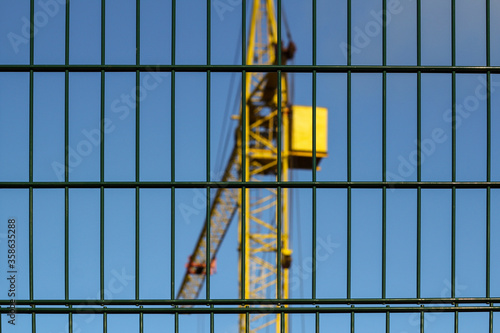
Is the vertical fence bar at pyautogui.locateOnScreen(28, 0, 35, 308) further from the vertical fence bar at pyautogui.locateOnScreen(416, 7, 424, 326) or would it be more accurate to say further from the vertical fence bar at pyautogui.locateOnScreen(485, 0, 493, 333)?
the vertical fence bar at pyautogui.locateOnScreen(485, 0, 493, 333)

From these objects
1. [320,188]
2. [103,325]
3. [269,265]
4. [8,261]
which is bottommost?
[269,265]

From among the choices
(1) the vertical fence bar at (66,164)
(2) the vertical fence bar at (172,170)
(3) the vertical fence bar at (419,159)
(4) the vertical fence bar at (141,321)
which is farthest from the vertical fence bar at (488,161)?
(1) the vertical fence bar at (66,164)

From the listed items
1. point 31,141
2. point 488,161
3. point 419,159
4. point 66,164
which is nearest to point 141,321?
point 66,164

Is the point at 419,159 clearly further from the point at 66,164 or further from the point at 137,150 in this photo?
the point at 66,164

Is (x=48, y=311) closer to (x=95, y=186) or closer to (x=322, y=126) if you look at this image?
(x=95, y=186)

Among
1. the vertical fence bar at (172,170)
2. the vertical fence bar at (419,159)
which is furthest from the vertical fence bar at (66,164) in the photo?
the vertical fence bar at (419,159)

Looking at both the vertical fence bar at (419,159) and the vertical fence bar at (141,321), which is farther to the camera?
the vertical fence bar at (419,159)

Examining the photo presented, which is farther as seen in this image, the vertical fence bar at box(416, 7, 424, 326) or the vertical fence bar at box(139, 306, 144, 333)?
the vertical fence bar at box(416, 7, 424, 326)

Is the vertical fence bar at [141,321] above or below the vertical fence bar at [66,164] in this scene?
below

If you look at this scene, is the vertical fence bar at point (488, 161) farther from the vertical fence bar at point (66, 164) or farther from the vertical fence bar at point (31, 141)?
the vertical fence bar at point (31, 141)

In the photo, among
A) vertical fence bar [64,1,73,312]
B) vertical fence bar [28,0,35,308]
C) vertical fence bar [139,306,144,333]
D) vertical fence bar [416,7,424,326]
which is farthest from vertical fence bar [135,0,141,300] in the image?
vertical fence bar [416,7,424,326]

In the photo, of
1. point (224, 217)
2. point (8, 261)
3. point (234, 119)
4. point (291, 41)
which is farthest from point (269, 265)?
point (8, 261)

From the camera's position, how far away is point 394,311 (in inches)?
335

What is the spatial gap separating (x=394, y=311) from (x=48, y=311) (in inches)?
143
